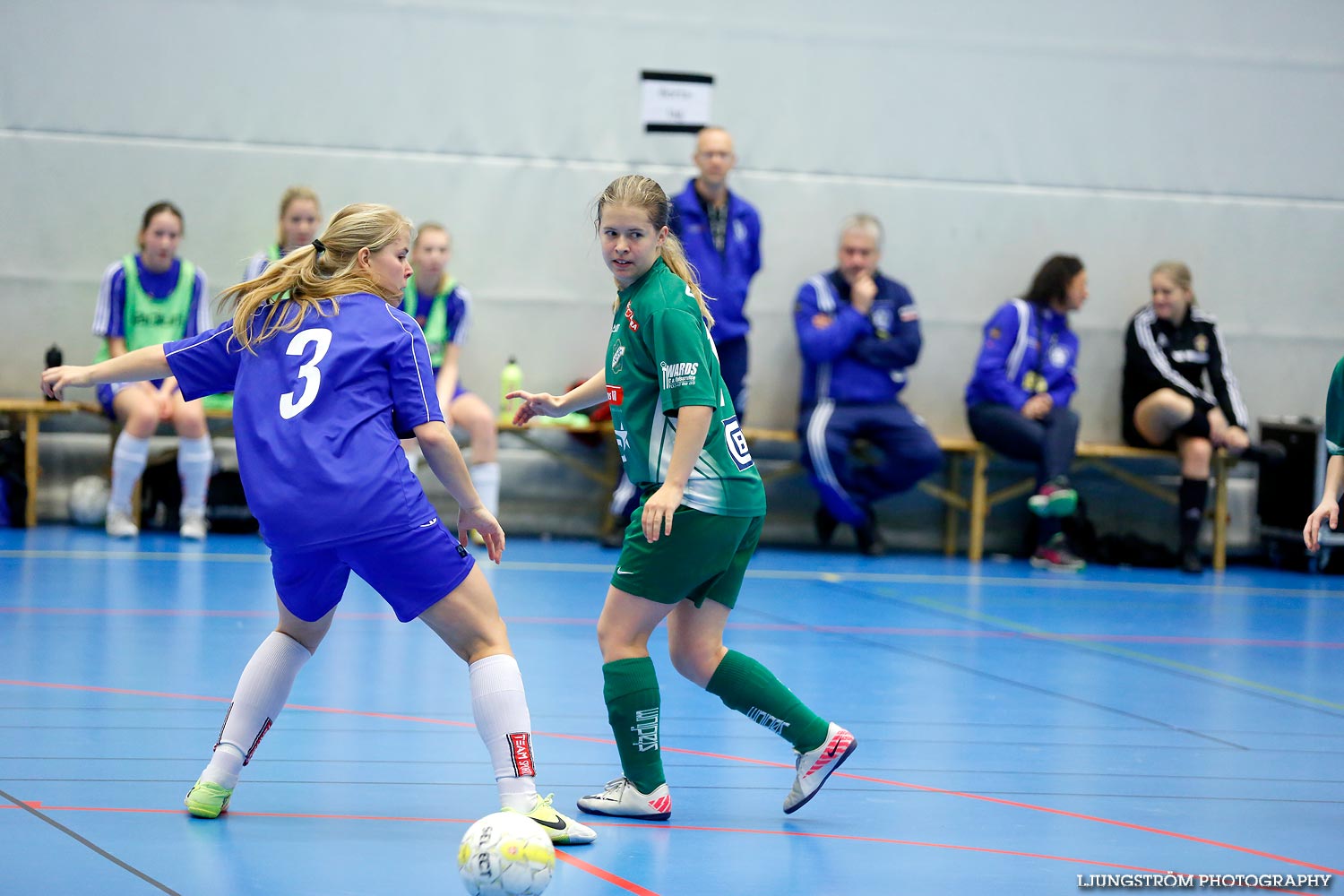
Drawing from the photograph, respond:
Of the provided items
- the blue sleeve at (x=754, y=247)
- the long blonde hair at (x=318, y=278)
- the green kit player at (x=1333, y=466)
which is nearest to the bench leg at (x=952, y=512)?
the blue sleeve at (x=754, y=247)

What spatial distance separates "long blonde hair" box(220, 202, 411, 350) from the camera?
357 cm

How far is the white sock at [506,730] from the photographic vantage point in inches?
138

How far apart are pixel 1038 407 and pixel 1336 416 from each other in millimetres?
5372

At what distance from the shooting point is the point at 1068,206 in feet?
36.3

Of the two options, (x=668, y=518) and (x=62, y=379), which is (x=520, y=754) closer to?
(x=668, y=518)

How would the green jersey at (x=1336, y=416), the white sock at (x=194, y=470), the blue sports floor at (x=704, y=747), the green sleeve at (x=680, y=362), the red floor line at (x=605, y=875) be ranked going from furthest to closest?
the white sock at (x=194, y=470)
the green jersey at (x=1336, y=416)
the green sleeve at (x=680, y=362)
the blue sports floor at (x=704, y=747)
the red floor line at (x=605, y=875)

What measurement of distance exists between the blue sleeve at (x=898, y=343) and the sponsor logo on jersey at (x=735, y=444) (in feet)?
20.3

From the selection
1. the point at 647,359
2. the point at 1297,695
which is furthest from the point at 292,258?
the point at 1297,695

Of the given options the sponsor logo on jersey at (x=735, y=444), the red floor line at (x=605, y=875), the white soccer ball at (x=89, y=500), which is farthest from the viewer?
the white soccer ball at (x=89, y=500)

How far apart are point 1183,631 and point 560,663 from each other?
3.36 metres

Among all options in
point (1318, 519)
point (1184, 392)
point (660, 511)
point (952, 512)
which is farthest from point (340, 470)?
point (1184, 392)

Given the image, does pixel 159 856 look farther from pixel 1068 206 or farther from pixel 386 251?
pixel 1068 206

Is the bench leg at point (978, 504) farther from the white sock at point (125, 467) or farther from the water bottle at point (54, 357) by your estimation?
the water bottle at point (54, 357)

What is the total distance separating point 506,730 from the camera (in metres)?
3.51
